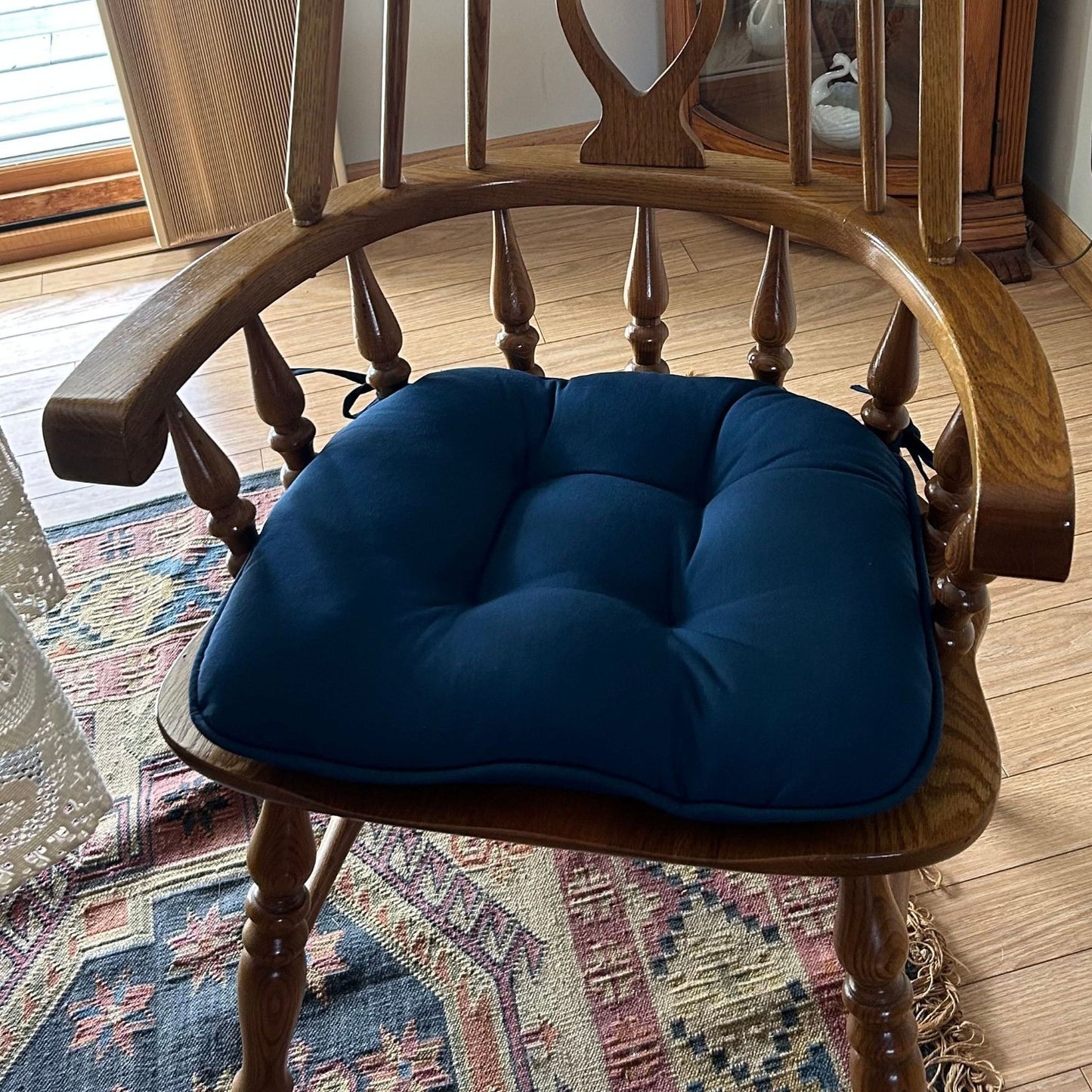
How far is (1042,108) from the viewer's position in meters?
2.01

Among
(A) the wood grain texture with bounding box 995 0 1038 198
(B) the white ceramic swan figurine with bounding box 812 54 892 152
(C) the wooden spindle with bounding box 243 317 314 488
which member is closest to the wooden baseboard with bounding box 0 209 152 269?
(B) the white ceramic swan figurine with bounding box 812 54 892 152

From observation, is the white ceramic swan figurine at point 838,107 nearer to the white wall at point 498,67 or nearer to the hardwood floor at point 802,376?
the hardwood floor at point 802,376

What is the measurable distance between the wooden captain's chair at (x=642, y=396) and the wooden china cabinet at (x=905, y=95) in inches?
41.6

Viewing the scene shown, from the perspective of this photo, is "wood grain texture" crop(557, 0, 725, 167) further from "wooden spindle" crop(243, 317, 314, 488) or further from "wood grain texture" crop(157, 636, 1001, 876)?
"wood grain texture" crop(157, 636, 1001, 876)

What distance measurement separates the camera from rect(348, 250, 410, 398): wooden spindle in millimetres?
974

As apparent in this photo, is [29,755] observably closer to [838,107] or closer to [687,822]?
[687,822]

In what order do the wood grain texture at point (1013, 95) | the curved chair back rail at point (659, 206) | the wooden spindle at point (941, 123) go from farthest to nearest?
the wood grain texture at point (1013, 95), the wooden spindle at point (941, 123), the curved chair back rail at point (659, 206)

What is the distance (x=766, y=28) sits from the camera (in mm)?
1950

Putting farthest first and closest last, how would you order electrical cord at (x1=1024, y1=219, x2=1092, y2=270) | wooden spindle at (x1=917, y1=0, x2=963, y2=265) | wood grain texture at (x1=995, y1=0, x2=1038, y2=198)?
electrical cord at (x1=1024, y1=219, x2=1092, y2=270) → wood grain texture at (x1=995, y1=0, x2=1038, y2=198) → wooden spindle at (x1=917, y1=0, x2=963, y2=265)

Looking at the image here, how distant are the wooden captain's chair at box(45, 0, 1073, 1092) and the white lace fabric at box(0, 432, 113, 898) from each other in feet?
0.31

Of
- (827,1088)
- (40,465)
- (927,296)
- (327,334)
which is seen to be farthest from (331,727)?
(327,334)

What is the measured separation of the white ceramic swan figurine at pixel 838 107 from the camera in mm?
1915

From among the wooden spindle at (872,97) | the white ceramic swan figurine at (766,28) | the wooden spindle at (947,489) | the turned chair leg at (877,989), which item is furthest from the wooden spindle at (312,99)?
the white ceramic swan figurine at (766,28)

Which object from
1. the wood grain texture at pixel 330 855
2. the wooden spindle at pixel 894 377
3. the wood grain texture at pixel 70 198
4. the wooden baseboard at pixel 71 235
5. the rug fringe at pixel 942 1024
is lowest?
the rug fringe at pixel 942 1024
